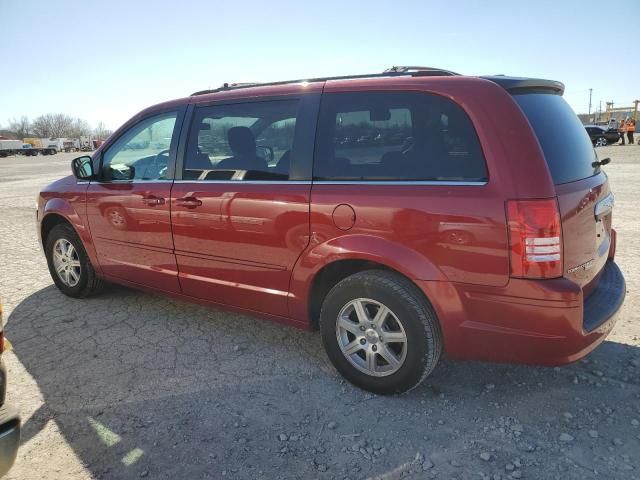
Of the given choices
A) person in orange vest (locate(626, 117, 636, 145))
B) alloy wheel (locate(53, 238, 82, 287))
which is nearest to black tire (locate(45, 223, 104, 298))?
alloy wheel (locate(53, 238, 82, 287))

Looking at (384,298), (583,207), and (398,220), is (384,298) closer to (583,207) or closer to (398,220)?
(398,220)

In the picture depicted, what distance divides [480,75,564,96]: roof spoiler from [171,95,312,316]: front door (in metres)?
1.19

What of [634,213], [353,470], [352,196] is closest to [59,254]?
[352,196]

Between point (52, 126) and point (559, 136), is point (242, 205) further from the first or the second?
point (52, 126)

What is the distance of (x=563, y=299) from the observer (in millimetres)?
2354

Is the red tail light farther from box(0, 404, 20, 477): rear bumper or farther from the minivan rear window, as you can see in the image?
box(0, 404, 20, 477): rear bumper

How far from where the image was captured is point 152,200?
3.81m

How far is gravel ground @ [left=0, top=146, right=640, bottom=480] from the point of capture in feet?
7.74

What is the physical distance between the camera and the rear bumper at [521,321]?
2.37 metres

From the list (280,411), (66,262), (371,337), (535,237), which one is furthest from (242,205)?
(66,262)

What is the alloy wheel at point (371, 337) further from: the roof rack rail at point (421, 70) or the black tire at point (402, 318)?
the roof rack rail at point (421, 70)

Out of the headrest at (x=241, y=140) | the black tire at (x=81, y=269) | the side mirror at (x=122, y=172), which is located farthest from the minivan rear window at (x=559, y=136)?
the black tire at (x=81, y=269)

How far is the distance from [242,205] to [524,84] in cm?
188

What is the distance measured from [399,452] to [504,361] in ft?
2.42
